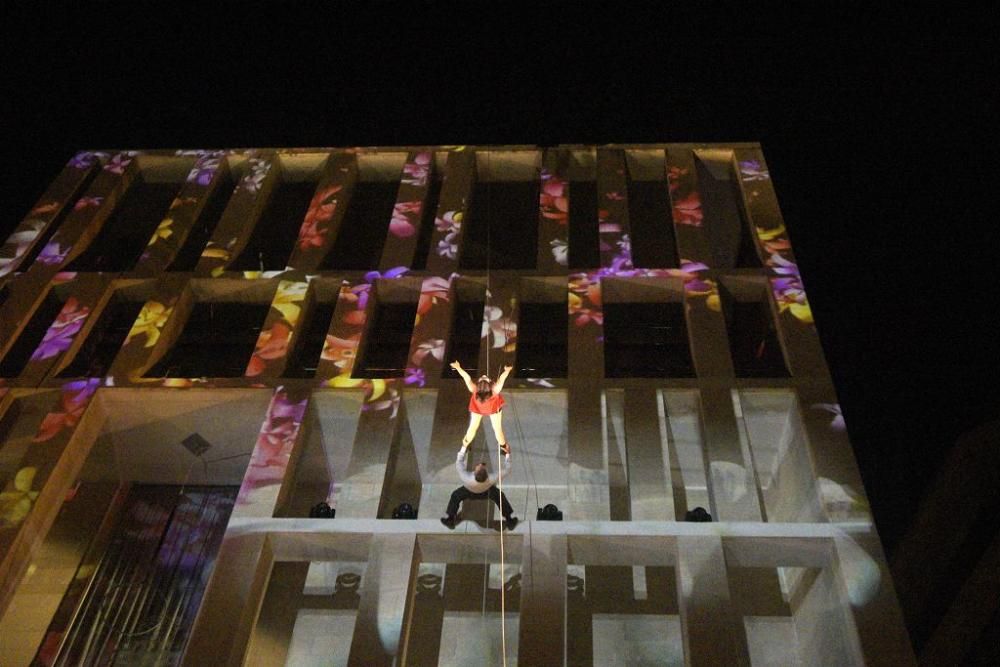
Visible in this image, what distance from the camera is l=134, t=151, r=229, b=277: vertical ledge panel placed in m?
11.1

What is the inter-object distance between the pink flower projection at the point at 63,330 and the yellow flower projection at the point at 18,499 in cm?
178

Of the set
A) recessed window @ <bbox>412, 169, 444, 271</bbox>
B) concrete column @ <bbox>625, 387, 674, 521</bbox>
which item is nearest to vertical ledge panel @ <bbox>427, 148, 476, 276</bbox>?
recessed window @ <bbox>412, 169, 444, 271</bbox>

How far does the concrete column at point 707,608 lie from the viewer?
22.8 feet

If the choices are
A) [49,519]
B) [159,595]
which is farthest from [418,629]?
[49,519]

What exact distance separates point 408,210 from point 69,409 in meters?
4.92

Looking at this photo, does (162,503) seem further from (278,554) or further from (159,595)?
(278,554)

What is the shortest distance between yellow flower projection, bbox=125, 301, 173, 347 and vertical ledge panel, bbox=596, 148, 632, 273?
557cm

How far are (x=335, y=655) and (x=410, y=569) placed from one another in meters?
1.67

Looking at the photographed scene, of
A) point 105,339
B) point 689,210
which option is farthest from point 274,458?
point 689,210

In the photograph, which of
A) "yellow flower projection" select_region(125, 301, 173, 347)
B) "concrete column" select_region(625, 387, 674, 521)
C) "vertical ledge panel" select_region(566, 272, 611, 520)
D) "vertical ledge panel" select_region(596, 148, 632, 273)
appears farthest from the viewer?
"vertical ledge panel" select_region(596, 148, 632, 273)

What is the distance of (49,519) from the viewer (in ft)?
28.1

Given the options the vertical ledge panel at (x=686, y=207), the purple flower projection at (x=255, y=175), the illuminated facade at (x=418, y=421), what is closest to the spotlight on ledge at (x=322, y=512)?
the illuminated facade at (x=418, y=421)

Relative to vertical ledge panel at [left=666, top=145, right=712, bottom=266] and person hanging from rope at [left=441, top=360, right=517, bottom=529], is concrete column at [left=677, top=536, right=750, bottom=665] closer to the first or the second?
person hanging from rope at [left=441, top=360, right=517, bottom=529]

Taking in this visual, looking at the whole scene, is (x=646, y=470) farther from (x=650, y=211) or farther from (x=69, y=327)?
(x=69, y=327)
